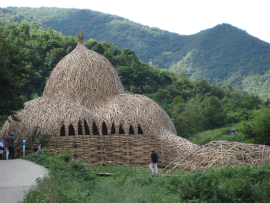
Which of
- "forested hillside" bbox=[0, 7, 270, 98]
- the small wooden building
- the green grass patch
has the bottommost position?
the green grass patch

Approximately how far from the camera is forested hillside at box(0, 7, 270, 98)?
72250mm

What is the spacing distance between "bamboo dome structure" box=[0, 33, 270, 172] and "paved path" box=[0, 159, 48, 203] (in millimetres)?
2688

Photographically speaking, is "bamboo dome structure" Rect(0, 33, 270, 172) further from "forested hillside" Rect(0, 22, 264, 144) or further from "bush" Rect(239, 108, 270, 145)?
"forested hillside" Rect(0, 22, 264, 144)

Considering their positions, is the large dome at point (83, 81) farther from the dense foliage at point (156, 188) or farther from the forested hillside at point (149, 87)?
the forested hillside at point (149, 87)

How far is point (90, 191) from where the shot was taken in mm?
8156

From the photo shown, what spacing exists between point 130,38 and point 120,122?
81096 millimetres

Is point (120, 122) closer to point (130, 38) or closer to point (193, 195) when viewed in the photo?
point (193, 195)

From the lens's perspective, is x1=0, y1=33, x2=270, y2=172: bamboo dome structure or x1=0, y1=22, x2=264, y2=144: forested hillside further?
x1=0, y1=22, x2=264, y2=144: forested hillside

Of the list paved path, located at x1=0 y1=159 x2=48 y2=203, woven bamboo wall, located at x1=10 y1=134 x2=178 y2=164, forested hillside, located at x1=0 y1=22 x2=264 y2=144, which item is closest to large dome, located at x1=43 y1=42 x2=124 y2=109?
woven bamboo wall, located at x1=10 y1=134 x2=178 y2=164

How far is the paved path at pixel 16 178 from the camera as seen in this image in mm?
7314

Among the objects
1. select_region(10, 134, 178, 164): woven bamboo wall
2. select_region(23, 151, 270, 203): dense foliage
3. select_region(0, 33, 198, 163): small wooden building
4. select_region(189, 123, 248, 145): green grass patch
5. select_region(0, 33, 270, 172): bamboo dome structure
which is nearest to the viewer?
select_region(23, 151, 270, 203): dense foliage

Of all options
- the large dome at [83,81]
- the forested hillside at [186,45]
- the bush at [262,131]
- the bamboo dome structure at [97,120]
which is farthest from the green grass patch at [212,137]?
the forested hillside at [186,45]

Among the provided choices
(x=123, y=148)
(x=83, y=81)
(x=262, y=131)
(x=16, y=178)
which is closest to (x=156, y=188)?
(x=16, y=178)

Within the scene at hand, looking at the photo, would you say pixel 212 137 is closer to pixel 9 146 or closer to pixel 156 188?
pixel 9 146
